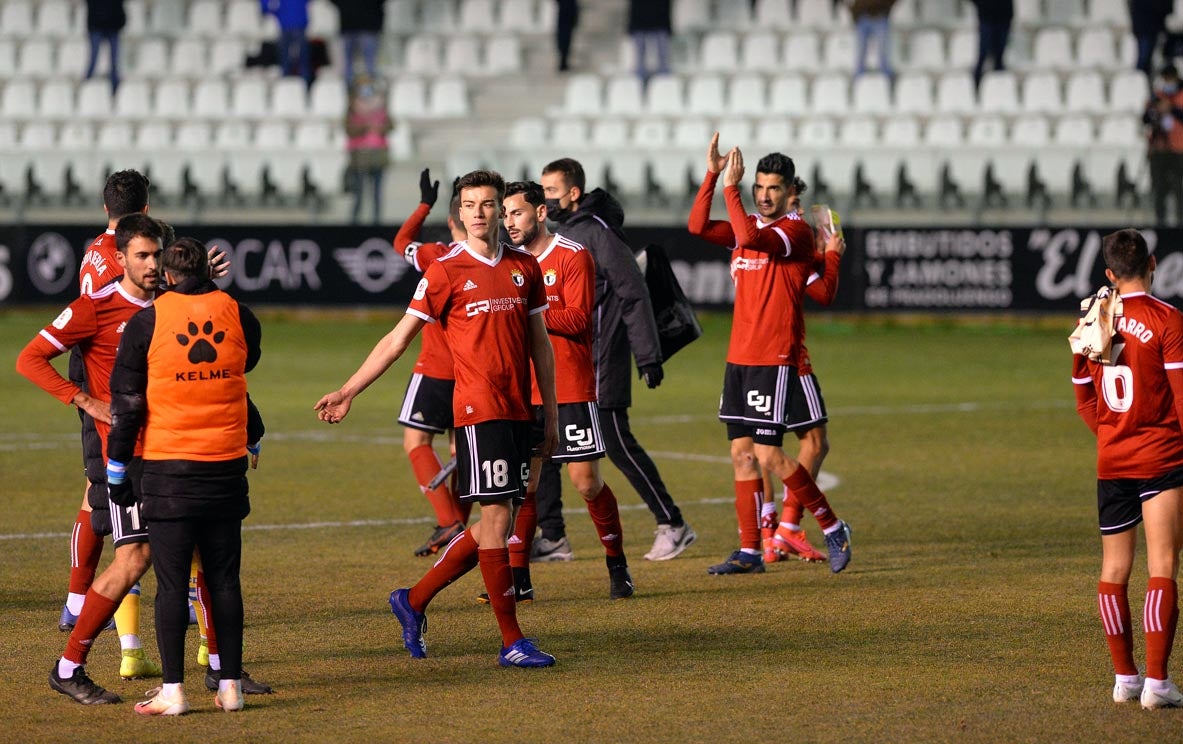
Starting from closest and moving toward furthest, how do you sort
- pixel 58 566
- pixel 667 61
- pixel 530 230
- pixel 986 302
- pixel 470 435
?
pixel 470 435 → pixel 530 230 → pixel 58 566 → pixel 986 302 → pixel 667 61

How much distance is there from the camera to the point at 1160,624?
21.9 feet

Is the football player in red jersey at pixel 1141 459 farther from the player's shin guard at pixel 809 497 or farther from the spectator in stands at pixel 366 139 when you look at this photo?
the spectator in stands at pixel 366 139

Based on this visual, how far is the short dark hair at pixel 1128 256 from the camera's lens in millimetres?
6738

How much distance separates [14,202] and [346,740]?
24.3m

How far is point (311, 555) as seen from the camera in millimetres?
10508

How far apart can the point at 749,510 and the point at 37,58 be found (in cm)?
2809

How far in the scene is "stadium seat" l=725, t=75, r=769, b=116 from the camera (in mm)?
31719

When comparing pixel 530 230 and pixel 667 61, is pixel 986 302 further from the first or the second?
pixel 530 230

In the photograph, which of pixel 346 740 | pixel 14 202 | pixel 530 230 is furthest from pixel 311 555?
pixel 14 202

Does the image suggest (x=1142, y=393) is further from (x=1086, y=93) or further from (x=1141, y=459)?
(x=1086, y=93)

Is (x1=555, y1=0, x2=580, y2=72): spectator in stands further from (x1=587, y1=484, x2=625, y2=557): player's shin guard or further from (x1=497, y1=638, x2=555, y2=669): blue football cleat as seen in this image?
(x1=497, y1=638, x2=555, y2=669): blue football cleat

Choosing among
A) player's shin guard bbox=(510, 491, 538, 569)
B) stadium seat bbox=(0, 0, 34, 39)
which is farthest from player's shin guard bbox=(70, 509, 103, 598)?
stadium seat bbox=(0, 0, 34, 39)

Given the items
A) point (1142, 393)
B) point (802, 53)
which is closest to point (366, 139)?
point (802, 53)

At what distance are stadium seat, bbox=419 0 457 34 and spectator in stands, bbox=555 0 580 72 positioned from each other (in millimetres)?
2277
